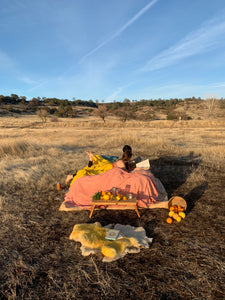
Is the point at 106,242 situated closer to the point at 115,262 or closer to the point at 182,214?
the point at 115,262

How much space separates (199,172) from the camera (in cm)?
727

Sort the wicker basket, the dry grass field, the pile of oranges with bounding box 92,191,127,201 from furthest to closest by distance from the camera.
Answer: the wicker basket < the pile of oranges with bounding box 92,191,127,201 < the dry grass field

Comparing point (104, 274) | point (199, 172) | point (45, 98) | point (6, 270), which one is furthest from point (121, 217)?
point (45, 98)

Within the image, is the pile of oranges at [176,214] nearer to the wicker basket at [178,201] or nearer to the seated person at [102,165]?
the wicker basket at [178,201]

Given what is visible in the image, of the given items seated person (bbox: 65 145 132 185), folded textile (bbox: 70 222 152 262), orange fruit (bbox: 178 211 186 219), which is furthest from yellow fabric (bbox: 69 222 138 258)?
seated person (bbox: 65 145 132 185)

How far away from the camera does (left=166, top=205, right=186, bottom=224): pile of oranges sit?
13.5ft

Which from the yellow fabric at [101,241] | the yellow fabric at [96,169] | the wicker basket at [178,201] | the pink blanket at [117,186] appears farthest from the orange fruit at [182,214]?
the yellow fabric at [96,169]

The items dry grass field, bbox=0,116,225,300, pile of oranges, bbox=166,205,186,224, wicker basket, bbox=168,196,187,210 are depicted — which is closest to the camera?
dry grass field, bbox=0,116,225,300

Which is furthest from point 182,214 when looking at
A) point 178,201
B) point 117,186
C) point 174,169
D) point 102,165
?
point 174,169

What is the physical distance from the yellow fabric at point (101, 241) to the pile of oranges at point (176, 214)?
1.16m

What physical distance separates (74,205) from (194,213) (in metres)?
2.95

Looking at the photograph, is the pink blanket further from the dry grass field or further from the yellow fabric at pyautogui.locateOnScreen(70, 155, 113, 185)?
the yellow fabric at pyautogui.locateOnScreen(70, 155, 113, 185)

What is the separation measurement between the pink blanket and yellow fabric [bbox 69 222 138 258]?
122 centimetres

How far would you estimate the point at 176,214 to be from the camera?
4.20 metres
